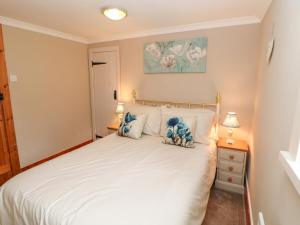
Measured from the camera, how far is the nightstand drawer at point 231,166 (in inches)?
84.5

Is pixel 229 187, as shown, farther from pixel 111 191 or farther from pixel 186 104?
pixel 111 191

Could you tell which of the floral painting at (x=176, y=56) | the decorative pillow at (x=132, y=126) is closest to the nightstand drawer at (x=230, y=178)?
the decorative pillow at (x=132, y=126)

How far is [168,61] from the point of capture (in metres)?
2.77

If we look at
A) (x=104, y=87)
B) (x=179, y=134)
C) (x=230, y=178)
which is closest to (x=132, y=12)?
(x=179, y=134)

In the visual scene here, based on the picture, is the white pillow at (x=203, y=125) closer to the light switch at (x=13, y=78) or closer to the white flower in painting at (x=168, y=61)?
the white flower in painting at (x=168, y=61)

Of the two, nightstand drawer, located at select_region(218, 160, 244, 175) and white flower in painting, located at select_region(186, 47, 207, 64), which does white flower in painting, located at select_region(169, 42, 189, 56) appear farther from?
nightstand drawer, located at select_region(218, 160, 244, 175)

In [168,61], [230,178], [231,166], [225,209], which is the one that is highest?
[168,61]

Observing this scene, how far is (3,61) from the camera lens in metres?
2.38

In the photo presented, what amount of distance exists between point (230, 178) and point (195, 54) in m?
1.80

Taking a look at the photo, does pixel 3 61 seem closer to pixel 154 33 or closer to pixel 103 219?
pixel 154 33

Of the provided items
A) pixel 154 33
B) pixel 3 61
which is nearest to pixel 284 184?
pixel 154 33

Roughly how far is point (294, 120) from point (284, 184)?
33 centimetres

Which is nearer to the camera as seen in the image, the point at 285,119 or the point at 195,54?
the point at 285,119

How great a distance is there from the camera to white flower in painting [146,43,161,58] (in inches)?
111
